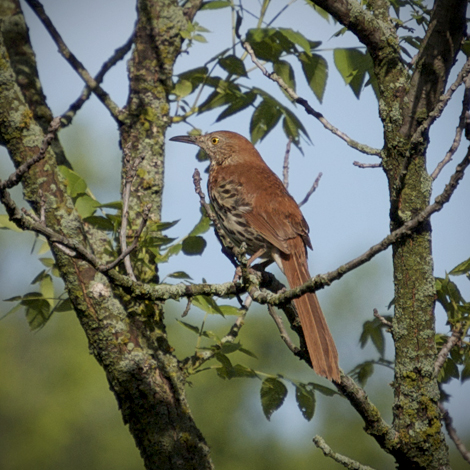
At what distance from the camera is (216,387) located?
9484mm

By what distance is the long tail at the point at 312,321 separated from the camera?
8.09 ft

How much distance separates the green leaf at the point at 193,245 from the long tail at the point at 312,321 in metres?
0.55

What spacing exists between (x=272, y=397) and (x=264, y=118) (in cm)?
161

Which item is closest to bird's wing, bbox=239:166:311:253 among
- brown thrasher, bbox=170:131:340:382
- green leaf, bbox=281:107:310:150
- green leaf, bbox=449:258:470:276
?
brown thrasher, bbox=170:131:340:382

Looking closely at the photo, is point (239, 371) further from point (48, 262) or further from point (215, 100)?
point (215, 100)

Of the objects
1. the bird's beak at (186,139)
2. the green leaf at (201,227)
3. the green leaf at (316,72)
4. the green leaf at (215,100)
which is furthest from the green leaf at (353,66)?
the bird's beak at (186,139)

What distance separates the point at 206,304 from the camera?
2766 mm

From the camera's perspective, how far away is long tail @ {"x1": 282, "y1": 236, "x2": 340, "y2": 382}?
2.46 meters

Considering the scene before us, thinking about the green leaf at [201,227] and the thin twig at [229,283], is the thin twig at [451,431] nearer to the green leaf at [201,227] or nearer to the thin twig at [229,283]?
A: the thin twig at [229,283]

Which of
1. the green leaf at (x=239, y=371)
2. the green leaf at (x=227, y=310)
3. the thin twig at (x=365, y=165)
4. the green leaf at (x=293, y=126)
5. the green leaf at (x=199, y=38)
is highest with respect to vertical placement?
the green leaf at (x=199, y=38)

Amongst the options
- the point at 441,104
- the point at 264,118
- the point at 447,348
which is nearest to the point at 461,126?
the point at 441,104

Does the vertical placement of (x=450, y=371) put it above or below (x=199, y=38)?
below

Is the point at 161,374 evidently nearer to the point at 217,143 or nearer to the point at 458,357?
the point at 458,357

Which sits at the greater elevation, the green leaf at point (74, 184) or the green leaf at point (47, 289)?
the green leaf at point (74, 184)
